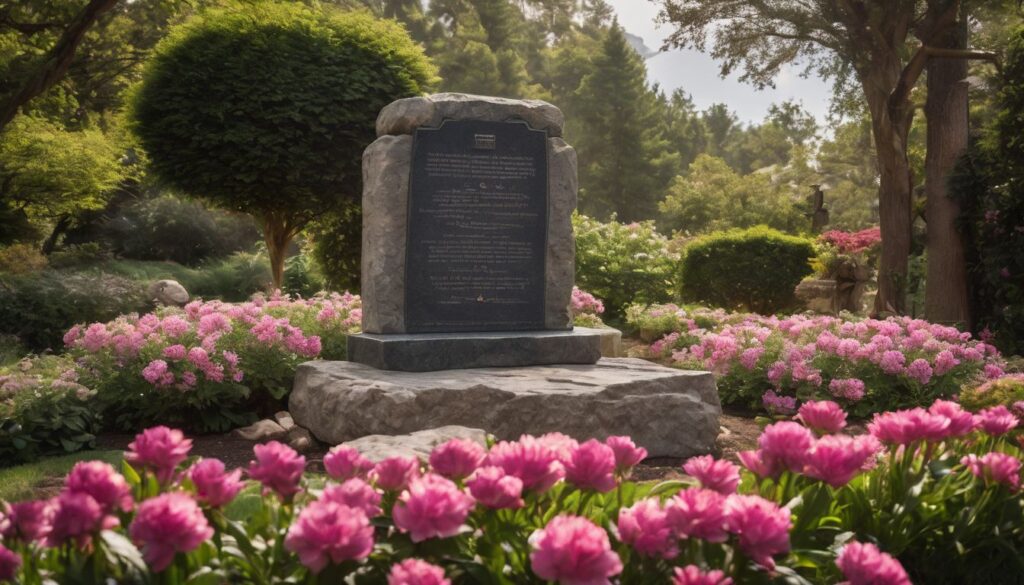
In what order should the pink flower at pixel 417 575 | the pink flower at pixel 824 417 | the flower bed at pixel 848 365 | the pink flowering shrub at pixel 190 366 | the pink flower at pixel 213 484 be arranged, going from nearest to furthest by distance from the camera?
the pink flower at pixel 417 575, the pink flower at pixel 213 484, the pink flower at pixel 824 417, the pink flowering shrub at pixel 190 366, the flower bed at pixel 848 365

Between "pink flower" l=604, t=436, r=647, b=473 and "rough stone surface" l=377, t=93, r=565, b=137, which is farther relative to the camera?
"rough stone surface" l=377, t=93, r=565, b=137

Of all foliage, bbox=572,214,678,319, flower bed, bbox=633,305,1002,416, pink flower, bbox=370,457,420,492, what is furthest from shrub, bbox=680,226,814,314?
pink flower, bbox=370,457,420,492

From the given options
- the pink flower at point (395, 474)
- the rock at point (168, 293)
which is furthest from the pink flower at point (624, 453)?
the rock at point (168, 293)

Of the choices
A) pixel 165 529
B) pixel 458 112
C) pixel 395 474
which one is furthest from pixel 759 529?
pixel 458 112

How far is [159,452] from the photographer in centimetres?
188

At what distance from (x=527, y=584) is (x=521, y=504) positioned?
0.54 ft

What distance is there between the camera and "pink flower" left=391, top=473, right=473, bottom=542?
1.62 m

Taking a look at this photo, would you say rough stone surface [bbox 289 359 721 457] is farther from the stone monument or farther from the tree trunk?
the tree trunk

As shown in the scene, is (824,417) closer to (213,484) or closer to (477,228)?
(213,484)

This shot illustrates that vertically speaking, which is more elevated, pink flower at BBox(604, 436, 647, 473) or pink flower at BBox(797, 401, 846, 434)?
pink flower at BBox(797, 401, 846, 434)

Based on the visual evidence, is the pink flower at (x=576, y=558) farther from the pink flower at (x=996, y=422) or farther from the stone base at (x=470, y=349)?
the stone base at (x=470, y=349)

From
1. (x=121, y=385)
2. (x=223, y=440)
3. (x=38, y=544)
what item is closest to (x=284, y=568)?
(x=38, y=544)

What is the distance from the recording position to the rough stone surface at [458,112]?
251 inches

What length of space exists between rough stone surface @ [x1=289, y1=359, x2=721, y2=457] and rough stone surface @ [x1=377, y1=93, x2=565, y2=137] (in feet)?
6.12
